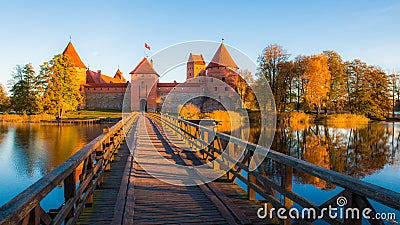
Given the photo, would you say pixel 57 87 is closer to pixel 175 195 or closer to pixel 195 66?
pixel 195 66

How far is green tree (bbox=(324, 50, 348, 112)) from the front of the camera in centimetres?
2652

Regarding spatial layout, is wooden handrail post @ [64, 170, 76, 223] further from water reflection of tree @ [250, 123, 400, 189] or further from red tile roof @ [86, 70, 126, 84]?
red tile roof @ [86, 70, 126, 84]

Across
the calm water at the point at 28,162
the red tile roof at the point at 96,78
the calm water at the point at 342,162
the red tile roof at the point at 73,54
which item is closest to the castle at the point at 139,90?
the red tile roof at the point at 73,54

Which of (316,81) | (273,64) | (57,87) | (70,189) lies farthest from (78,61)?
(70,189)

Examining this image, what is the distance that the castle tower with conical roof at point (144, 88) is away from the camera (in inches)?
1607

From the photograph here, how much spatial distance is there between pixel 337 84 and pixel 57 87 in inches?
1108

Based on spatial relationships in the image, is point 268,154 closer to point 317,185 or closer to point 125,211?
point 125,211

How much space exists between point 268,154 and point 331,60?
27681 millimetres

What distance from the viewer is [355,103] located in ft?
90.6

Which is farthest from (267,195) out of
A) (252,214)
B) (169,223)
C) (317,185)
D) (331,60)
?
(331,60)

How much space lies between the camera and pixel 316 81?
79.2 ft

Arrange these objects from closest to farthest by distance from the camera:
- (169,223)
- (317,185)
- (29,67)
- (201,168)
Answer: (169,223) < (201,168) < (317,185) < (29,67)

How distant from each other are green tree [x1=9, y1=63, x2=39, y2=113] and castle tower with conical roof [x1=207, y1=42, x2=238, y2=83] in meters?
20.6

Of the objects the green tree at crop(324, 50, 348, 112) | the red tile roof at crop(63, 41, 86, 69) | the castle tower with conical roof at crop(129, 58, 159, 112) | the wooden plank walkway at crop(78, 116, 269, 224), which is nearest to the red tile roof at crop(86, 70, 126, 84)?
the red tile roof at crop(63, 41, 86, 69)
